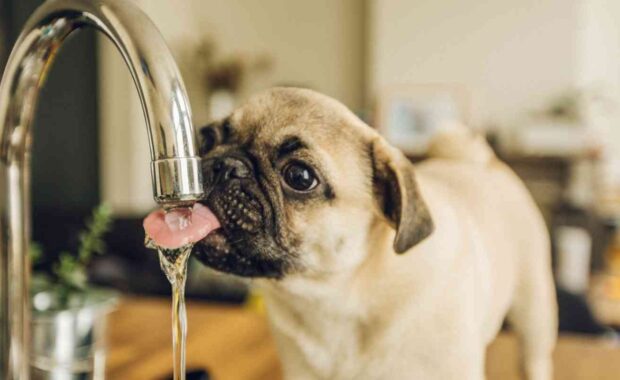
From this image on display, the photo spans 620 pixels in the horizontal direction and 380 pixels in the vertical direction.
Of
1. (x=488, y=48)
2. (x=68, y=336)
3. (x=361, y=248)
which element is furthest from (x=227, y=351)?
(x=488, y=48)

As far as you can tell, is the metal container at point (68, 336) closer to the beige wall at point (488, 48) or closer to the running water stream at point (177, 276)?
the running water stream at point (177, 276)

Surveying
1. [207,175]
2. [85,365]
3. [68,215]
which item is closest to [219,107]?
[68,215]

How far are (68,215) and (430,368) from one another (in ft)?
7.06

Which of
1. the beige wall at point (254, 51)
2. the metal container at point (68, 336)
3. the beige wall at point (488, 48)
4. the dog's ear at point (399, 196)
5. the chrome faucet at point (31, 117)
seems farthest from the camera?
the beige wall at point (254, 51)

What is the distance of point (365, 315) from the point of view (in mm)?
514

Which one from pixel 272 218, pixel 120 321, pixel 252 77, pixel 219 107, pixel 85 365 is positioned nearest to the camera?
pixel 272 218

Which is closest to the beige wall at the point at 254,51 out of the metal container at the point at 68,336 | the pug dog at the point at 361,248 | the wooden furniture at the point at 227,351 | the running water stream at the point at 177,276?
the wooden furniture at the point at 227,351

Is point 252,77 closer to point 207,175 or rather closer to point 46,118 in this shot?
point 46,118

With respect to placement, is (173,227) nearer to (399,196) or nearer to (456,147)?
(399,196)

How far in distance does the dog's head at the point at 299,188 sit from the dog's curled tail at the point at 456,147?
0.20 meters

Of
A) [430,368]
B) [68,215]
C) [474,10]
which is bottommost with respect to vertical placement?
[68,215]

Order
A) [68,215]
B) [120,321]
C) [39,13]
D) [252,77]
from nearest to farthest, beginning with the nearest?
1. [39,13]
2. [120,321]
3. [68,215]
4. [252,77]

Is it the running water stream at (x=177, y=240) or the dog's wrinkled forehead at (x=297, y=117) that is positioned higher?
the dog's wrinkled forehead at (x=297, y=117)

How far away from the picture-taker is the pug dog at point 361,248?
0.46 metres
